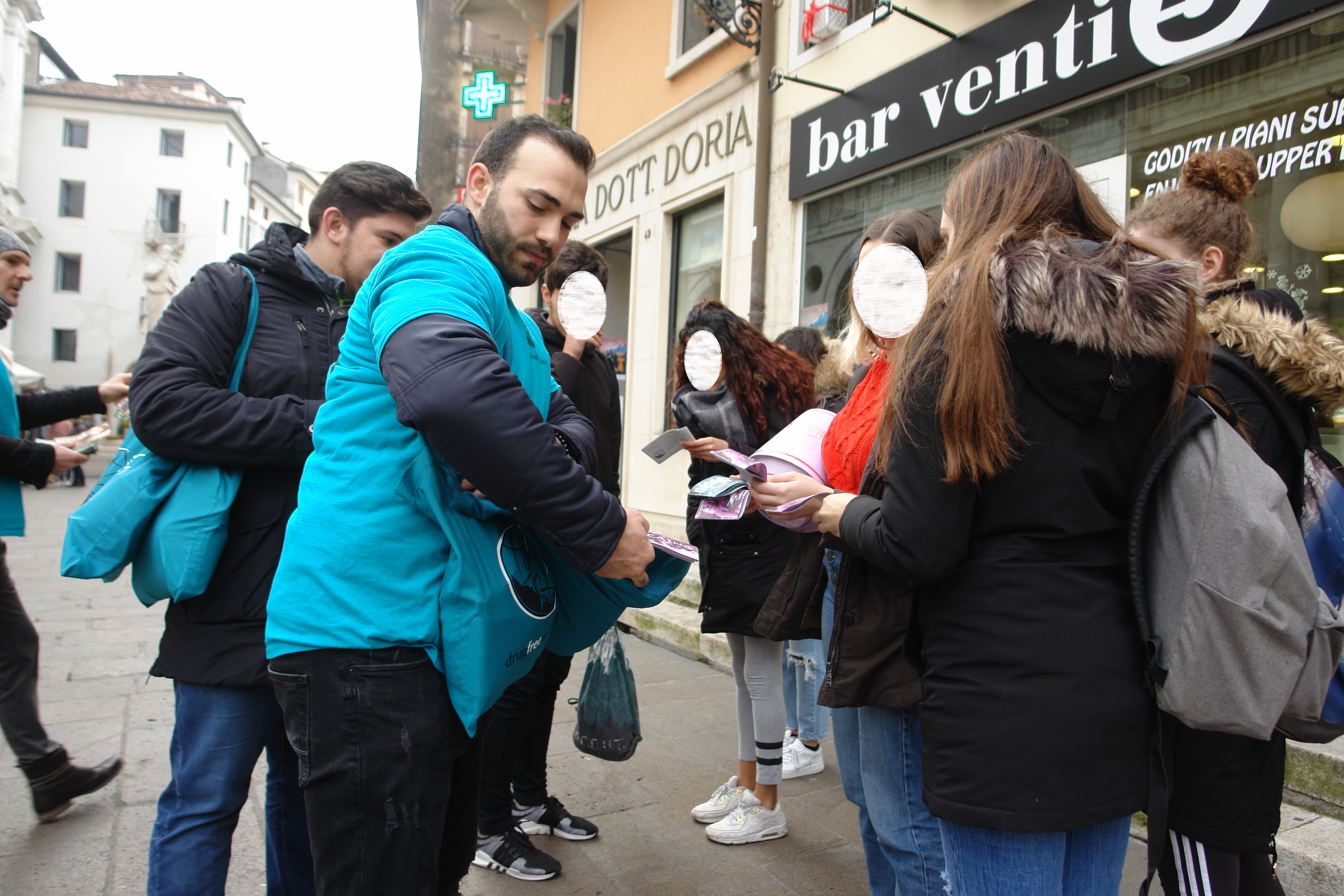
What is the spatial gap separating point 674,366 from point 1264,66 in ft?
10.9

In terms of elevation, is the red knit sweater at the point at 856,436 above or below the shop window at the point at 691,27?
below

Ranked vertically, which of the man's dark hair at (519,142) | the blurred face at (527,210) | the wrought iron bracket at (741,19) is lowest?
the blurred face at (527,210)

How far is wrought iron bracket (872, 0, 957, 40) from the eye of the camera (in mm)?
5484

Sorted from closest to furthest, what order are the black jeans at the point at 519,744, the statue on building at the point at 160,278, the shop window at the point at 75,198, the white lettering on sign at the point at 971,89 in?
the black jeans at the point at 519,744 < the white lettering on sign at the point at 971,89 < the statue on building at the point at 160,278 < the shop window at the point at 75,198

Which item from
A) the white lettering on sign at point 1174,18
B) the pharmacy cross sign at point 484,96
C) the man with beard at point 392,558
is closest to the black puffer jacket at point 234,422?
the man with beard at point 392,558

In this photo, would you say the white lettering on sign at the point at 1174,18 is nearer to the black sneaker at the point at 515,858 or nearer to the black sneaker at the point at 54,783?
the black sneaker at the point at 515,858

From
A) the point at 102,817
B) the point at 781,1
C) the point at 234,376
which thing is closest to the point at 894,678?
the point at 234,376

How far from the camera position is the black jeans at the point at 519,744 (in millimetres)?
2820

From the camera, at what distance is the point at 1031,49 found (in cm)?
506

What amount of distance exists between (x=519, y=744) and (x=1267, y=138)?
4446 mm

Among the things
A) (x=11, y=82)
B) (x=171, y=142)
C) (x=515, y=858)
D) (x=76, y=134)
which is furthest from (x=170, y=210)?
(x=515, y=858)

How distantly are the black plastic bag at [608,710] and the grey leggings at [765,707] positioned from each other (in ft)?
2.05

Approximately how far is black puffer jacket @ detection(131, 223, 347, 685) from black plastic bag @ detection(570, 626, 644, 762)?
1050 mm

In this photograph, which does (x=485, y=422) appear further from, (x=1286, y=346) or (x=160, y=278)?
(x=160, y=278)
